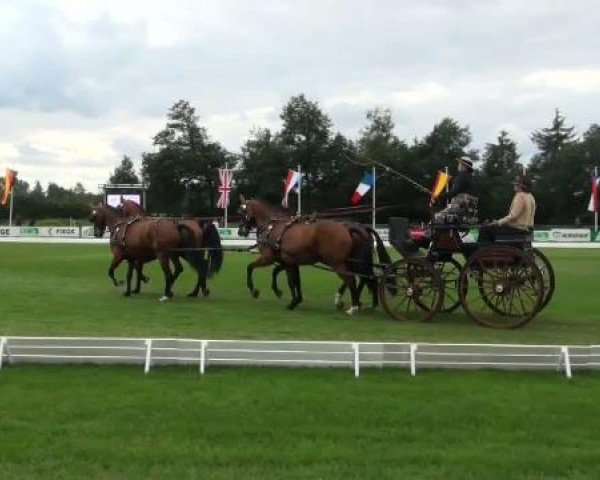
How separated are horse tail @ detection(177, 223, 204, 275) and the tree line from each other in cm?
5824

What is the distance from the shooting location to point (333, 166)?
3386 inches

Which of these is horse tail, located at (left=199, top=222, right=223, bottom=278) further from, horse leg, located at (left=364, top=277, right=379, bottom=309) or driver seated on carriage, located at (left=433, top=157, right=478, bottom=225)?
driver seated on carriage, located at (left=433, top=157, right=478, bottom=225)

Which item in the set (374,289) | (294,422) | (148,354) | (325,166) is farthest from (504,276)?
(325,166)

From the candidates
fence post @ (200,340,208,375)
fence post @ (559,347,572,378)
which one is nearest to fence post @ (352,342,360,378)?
fence post @ (200,340,208,375)

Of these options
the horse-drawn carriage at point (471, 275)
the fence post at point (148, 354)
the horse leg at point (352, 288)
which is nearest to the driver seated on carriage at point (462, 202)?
the horse-drawn carriage at point (471, 275)

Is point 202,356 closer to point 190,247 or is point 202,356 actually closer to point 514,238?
point 514,238

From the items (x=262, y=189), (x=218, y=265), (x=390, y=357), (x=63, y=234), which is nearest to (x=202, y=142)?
(x=262, y=189)

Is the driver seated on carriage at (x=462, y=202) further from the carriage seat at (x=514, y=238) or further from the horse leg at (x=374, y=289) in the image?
the horse leg at (x=374, y=289)

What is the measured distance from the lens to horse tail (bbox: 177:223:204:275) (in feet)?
48.4

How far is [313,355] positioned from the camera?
7594 mm

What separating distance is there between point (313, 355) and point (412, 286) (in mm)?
4108

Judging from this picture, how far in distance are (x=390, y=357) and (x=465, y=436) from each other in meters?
1.86

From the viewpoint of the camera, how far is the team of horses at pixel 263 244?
12445mm

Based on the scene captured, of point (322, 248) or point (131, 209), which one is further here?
point (131, 209)
